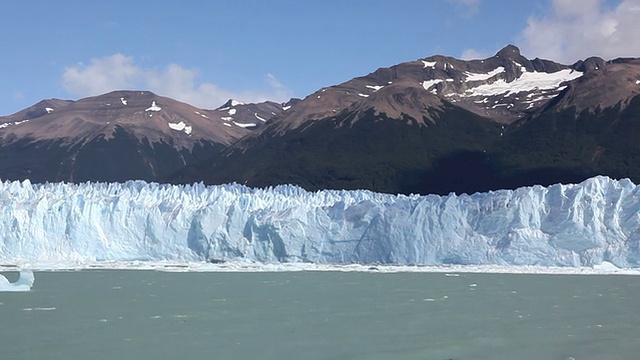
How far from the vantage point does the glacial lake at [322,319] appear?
9.91 meters

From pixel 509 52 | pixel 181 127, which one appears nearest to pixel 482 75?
pixel 509 52

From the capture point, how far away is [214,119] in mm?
107875

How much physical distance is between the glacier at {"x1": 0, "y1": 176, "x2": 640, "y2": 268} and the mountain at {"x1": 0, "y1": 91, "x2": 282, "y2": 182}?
57861 millimetres

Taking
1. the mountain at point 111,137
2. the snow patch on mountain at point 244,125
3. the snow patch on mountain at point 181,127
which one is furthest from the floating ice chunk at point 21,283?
the snow patch on mountain at point 244,125

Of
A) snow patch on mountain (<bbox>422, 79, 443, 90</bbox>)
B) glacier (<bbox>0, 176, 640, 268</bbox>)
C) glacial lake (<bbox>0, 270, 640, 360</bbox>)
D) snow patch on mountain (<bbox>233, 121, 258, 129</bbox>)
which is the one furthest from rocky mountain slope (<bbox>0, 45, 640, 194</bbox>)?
glacial lake (<bbox>0, 270, 640, 360</bbox>)

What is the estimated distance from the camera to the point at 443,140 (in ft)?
219

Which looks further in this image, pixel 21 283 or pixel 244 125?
pixel 244 125

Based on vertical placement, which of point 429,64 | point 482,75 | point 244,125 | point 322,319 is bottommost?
point 322,319

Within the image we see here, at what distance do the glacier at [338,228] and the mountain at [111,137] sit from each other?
57.9m

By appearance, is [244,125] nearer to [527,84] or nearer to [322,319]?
[527,84]

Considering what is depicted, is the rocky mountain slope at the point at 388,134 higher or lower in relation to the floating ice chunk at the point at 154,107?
lower

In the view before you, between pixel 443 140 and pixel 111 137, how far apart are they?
41.7 metres

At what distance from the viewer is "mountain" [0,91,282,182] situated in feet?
276

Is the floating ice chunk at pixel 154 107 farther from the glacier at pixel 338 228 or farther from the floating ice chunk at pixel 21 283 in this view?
the floating ice chunk at pixel 21 283
